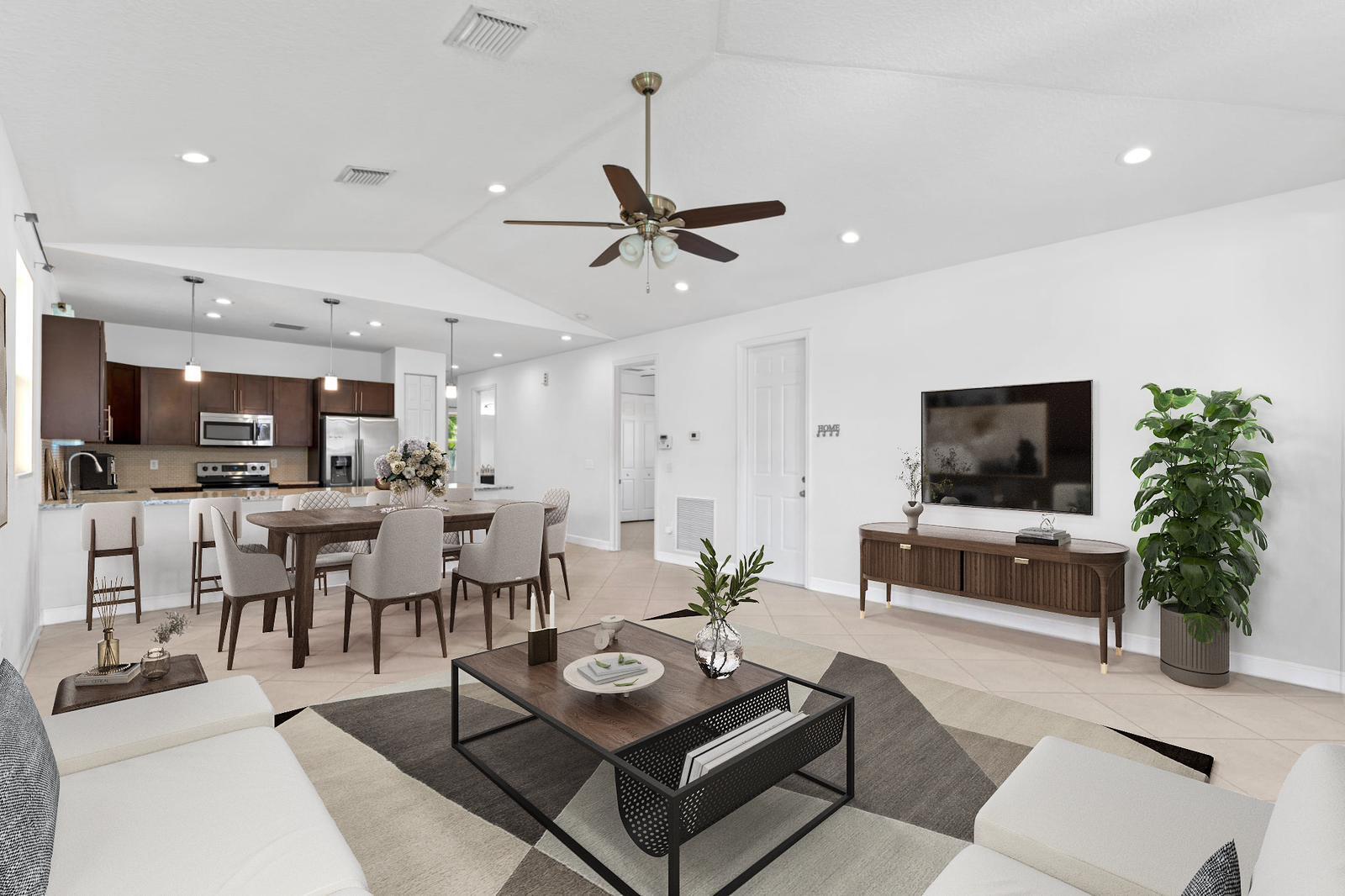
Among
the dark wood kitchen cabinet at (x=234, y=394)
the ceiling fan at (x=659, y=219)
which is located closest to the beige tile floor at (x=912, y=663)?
the ceiling fan at (x=659, y=219)

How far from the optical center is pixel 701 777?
69.6 inches

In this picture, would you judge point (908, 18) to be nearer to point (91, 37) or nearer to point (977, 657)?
point (91, 37)

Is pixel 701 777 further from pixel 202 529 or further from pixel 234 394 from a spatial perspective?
pixel 234 394

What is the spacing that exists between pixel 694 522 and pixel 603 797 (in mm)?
4575

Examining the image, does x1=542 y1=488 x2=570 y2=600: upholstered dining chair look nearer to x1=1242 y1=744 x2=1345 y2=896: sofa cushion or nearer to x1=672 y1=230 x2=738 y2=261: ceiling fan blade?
x1=672 y1=230 x2=738 y2=261: ceiling fan blade

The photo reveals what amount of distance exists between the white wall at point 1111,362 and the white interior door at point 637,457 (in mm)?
4176

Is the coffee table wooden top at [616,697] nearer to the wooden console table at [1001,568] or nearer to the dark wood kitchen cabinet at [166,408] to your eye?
the wooden console table at [1001,568]

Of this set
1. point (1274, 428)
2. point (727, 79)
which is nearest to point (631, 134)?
point (727, 79)

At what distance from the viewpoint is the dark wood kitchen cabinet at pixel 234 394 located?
7.09m

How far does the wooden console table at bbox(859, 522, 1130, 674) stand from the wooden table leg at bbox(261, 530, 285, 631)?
A: 156 inches

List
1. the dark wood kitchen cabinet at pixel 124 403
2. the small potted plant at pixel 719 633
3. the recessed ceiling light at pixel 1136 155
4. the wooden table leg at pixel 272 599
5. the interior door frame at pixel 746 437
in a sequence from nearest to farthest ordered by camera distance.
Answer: the small potted plant at pixel 719 633
the recessed ceiling light at pixel 1136 155
the wooden table leg at pixel 272 599
the interior door frame at pixel 746 437
the dark wood kitchen cabinet at pixel 124 403

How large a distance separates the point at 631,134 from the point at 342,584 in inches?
187

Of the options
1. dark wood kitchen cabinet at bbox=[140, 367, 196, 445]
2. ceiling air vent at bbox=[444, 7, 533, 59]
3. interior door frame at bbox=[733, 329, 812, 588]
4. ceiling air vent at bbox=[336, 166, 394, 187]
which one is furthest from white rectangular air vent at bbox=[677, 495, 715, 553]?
dark wood kitchen cabinet at bbox=[140, 367, 196, 445]

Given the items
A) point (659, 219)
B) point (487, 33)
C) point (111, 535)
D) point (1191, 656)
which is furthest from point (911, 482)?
point (111, 535)
